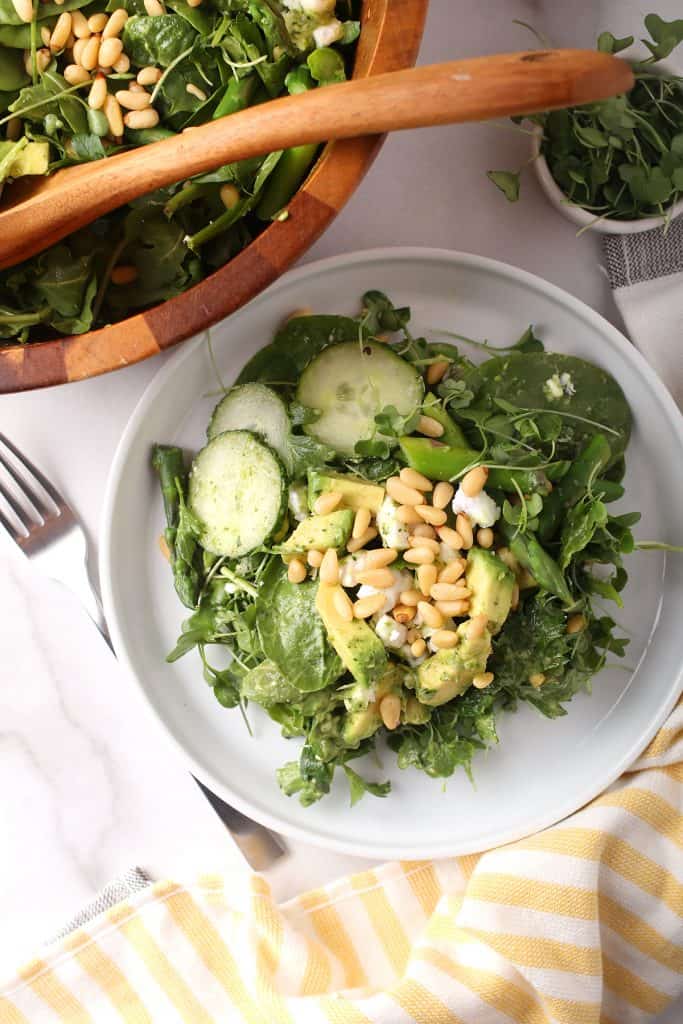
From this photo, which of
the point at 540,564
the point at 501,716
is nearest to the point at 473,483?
the point at 540,564

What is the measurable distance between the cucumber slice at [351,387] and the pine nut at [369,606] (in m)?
0.25

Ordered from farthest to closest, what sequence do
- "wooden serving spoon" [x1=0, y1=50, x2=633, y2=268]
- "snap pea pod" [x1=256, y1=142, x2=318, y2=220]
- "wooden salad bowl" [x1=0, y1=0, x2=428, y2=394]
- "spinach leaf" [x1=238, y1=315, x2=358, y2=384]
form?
1. "spinach leaf" [x1=238, y1=315, x2=358, y2=384]
2. "snap pea pod" [x1=256, y1=142, x2=318, y2=220]
3. "wooden salad bowl" [x1=0, y1=0, x2=428, y2=394]
4. "wooden serving spoon" [x1=0, y1=50, x2=633, y2=268]

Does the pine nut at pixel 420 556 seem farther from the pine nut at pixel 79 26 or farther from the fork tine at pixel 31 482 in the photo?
the pine nut at pixel 79 26

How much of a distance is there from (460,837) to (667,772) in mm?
378

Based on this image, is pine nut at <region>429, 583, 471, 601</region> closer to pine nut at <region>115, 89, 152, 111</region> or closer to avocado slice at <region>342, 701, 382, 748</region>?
avocado slice at <region>342, 701, 382, 748</region>

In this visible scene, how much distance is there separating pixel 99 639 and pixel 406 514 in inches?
25.8

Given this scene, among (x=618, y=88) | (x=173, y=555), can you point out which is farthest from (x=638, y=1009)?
(x=618, y=88)

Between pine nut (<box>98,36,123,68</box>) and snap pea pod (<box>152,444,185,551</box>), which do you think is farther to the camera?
snap pea pod (<box>152,444,185,551</box>)

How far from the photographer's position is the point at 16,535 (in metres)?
1.65

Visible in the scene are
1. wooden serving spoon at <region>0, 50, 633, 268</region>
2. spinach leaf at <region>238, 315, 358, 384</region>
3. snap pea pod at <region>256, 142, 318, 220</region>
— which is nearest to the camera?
wooden serving spoon at <region>0, 50, 633, 268</region>

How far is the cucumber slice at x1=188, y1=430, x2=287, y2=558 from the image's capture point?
1509mm

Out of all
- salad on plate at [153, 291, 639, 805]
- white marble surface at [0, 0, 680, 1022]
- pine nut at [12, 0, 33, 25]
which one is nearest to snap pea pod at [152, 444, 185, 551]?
salad on plate at [153, 291, 639, 805]

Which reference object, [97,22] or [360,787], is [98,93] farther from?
[360,787]

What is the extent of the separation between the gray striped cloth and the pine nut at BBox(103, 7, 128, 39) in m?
0.88
